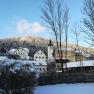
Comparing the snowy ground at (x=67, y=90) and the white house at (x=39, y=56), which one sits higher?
the white house at (x=39, y=56)

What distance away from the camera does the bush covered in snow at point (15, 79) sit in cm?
1286

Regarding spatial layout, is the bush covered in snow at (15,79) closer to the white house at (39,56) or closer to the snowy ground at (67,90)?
the snowy ground at (67,90)

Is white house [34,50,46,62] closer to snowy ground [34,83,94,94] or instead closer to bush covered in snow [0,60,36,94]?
snowy ground [34,83,94,94]

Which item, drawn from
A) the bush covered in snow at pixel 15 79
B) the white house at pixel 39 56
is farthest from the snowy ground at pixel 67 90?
the white house at pixel 39 56

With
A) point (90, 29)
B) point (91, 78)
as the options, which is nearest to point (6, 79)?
point (90, 29)

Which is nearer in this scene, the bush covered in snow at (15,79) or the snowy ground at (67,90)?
the bush covered in snow at (15,79)

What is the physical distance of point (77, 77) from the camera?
25719 millimetres

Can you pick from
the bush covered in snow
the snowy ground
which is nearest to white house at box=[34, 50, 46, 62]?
the snowy ground

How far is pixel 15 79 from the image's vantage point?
42.6 ft

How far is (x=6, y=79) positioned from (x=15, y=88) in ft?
1.97

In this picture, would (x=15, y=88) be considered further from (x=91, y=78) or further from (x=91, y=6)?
(x=91, y=78)

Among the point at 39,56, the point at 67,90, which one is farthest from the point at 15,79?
the point at 39,56

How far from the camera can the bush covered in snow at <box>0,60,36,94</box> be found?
12859mm

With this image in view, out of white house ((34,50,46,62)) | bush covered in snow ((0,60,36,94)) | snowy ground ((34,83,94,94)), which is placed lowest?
snowy ground ((34,83,94,94))
